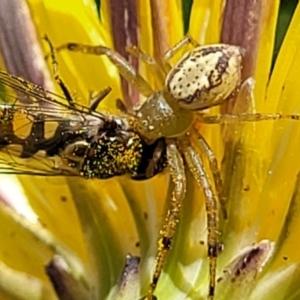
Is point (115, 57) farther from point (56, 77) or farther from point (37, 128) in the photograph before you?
point (37, 128)

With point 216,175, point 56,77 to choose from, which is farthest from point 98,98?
point 216,175

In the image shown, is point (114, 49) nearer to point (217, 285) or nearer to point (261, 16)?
point (261, 16)

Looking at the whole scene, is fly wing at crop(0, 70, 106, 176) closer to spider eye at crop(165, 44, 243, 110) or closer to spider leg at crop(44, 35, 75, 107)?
spider leg at crop(44, 35, 75, 107)

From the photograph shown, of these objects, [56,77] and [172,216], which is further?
[56,77]

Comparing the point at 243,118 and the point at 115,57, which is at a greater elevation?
the point at 115,57

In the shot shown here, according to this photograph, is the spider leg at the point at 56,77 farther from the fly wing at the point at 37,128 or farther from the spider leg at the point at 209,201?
the spider leg at the point at 209,201

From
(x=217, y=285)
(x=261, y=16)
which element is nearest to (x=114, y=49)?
(x=261, y=16)

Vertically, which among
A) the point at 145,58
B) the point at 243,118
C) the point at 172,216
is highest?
the point at 145,58

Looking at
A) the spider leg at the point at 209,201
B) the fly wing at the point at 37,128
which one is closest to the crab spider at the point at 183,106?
the spider leg at the point at 209,201
